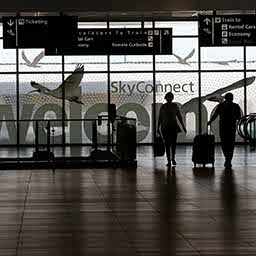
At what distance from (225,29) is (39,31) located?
183 inches

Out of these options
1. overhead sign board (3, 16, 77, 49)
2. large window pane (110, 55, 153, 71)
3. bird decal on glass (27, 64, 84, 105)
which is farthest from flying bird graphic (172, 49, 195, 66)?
overhead sign board (3, 16, 77, 49)

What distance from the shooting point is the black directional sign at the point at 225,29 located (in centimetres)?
2099

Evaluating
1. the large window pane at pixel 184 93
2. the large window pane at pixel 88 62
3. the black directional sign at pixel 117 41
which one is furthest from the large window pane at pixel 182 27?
the black directional sign at pixel 117 41

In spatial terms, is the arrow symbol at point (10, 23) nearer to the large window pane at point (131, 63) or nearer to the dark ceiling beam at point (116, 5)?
the dark ceiling beam at point (116, 5)

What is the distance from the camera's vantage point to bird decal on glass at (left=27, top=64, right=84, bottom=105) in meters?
30.1

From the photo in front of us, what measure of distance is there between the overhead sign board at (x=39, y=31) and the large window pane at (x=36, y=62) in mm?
9094

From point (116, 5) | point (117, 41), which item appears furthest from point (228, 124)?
point (117, 41)

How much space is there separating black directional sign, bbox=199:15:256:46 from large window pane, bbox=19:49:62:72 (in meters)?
9.98

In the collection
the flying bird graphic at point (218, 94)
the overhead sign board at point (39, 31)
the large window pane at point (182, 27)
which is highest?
the large window pane at point (182, 27)

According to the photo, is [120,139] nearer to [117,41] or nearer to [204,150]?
[204,150]

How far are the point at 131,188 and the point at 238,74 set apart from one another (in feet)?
55.2

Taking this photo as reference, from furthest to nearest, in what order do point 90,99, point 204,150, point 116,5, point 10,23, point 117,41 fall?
1. point 90,99
2. point 117,41
3. point 10,23
4. point 204,150
5. point 116,5

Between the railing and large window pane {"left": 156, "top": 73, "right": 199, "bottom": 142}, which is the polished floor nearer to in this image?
the railing

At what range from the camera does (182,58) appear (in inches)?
1197
